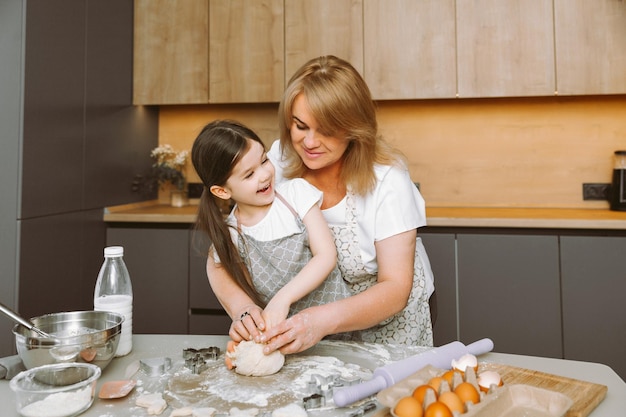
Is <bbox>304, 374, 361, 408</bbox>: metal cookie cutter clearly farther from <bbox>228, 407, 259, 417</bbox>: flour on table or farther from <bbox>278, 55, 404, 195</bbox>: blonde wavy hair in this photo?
<bbox>278, 55, 404, 195</bbox>: blonde wavy hair

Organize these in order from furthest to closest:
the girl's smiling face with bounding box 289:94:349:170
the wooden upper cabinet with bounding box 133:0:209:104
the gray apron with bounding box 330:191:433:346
Answer: the wooden upper cabinet with bounding box 133:0:209:104 → the gray apron with bounding box 330:191:433:346 → the girl's smiling face with bounding box 289:94:349:170

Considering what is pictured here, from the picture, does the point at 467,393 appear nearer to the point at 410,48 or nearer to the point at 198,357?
the point at 198,357

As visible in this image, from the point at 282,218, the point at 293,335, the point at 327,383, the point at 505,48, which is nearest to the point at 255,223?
the point at 282,218

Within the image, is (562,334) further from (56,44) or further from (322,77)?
(56,44)

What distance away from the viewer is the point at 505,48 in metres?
2.50

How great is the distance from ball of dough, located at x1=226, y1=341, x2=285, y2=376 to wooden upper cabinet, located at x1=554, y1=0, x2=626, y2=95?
7.10ft

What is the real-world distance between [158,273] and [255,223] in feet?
4.95

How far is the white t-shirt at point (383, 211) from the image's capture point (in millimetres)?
1312

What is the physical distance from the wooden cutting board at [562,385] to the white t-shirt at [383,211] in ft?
1.62

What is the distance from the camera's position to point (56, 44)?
2252mm

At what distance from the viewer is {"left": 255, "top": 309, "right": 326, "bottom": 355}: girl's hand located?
0.94 m

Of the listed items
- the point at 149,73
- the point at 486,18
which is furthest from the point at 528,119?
the point at 149,73

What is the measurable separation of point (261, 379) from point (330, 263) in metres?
0.34

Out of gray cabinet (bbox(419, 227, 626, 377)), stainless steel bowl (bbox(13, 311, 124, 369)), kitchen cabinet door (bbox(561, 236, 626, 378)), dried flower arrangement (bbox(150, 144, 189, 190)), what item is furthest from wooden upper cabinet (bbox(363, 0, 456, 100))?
stainless steel bowl (bbox(13, 311, 124, 369))
